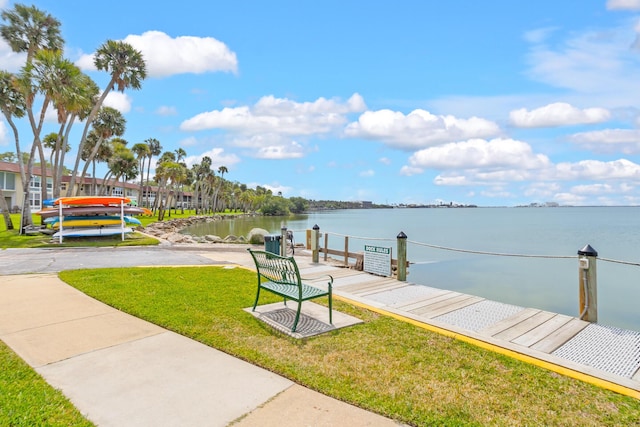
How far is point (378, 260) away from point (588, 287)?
4478 mm

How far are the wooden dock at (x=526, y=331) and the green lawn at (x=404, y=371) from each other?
354mm

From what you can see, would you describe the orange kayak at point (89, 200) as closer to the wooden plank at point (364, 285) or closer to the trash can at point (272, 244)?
the trash can at point (272, 244)

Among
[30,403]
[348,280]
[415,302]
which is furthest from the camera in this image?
[348,280]

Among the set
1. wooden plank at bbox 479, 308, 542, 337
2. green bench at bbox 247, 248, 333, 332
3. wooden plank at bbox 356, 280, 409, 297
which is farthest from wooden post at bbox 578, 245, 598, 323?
green bench at bbox 247, 248, 333, 332

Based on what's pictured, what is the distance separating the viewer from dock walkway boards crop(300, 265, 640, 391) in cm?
420

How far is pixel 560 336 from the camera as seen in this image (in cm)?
504

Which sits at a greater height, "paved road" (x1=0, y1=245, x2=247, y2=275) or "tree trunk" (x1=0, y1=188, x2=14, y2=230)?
"tree trunk" (x1=0, y1=188, x2=14, y2=230)

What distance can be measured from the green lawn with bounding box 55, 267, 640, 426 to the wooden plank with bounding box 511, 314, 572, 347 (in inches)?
33.7

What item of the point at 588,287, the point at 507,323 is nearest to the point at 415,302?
the point at 507,323

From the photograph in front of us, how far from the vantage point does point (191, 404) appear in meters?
3.13

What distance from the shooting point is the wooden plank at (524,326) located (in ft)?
16.5

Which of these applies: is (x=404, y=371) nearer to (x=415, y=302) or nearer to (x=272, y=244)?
(x=415, y=302)

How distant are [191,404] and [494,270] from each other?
57.2 feet

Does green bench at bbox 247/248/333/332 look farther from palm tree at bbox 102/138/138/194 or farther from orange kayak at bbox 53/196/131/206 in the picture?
palm tree at bbox 102/138/138/194
